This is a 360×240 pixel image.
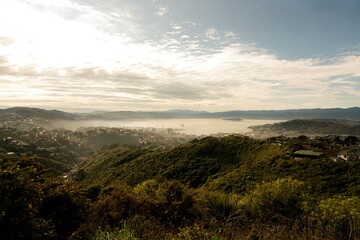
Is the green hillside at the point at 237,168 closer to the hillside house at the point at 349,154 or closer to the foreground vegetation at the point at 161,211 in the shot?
the foreground vegetation at the point at 161,211

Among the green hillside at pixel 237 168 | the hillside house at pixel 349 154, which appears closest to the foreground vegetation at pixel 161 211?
the green hillside at pixel 237 168

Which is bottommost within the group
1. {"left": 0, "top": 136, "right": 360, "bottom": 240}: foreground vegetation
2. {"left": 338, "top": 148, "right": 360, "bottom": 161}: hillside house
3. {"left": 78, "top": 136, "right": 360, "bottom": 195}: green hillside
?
{"left": 78, "top": 136, "right": 360, "bottom": 195}: green hillside

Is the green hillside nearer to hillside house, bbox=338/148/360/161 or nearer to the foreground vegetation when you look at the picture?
the foreground vegetation

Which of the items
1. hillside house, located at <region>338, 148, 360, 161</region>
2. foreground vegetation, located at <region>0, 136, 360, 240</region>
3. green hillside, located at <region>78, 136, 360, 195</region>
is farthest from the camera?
hillside house, located at <region>338, 148, 360, 161</region>

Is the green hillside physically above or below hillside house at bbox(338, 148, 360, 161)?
below

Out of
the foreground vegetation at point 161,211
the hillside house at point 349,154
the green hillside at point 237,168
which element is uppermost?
the foreground vegetation at point 161,211

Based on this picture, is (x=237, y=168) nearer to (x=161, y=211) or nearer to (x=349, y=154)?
(x=349, y=154)

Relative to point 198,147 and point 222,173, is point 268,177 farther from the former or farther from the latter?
point 198,147

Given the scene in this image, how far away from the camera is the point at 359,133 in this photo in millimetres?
185375

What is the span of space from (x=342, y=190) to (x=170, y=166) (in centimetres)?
2611

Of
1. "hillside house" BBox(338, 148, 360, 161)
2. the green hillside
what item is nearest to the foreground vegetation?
the green hillside

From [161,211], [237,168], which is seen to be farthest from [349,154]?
[161,211]

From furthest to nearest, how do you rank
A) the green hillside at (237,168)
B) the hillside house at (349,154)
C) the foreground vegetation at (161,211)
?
1. the hillside house at (349,154)
2. the green hillside at (237,168)
3. the foreground vegetation at (161,211)

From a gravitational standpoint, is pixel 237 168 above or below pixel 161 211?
below
